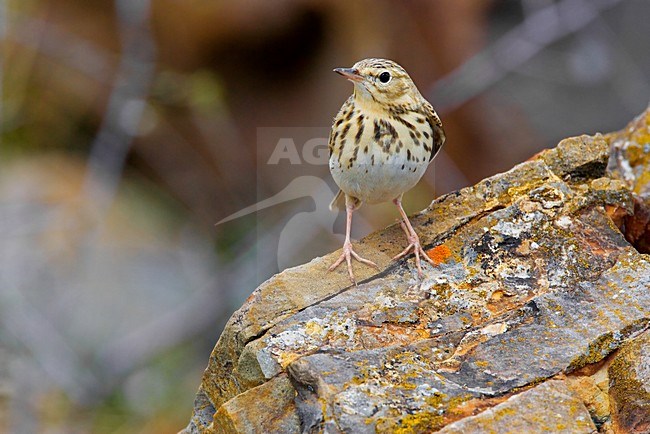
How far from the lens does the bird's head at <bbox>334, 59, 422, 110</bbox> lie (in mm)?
4598

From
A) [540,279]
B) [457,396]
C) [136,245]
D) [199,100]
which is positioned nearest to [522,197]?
[540,279]

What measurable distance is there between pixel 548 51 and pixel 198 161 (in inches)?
166

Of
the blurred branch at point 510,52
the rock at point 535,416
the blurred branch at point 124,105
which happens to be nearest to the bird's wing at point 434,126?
the rock at point 535,416

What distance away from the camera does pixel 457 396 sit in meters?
3.31

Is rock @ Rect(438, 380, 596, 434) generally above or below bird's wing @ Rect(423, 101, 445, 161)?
below

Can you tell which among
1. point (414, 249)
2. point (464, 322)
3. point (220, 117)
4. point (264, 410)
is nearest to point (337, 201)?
point (414, 249)

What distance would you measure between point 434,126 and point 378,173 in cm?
54

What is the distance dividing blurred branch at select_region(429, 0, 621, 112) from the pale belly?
16.7 feet

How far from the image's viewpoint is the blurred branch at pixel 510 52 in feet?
31.9

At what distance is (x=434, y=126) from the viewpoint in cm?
485

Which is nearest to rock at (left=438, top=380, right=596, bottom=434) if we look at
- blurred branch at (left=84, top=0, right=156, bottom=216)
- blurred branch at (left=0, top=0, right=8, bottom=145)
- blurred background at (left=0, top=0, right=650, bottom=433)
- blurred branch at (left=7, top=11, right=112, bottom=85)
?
blurred background at (left=0, top=0, right=650, bottom=433)

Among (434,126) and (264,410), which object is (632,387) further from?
(434,126)

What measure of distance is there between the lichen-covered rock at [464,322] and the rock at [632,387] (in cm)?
5

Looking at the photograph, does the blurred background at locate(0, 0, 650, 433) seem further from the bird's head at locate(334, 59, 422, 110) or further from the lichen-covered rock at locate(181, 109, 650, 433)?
the lichen-covered rock at locate(181, 109, 650, 433)
